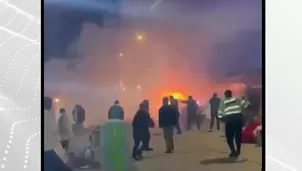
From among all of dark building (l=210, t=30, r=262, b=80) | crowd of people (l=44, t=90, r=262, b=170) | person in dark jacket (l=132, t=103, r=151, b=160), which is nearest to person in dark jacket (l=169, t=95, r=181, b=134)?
crowd of people (l=44, t=90, r=262, b=170)

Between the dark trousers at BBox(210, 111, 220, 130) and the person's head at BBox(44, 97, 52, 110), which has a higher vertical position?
the person's head at BBox(44, 97, 52, 110)

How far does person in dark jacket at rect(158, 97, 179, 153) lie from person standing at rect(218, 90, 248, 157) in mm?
212

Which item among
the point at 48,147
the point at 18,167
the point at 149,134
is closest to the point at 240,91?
the point at 149,134

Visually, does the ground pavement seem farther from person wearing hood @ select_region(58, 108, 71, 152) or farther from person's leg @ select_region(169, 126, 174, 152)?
person wearing hood @ select_region(58, 108, 71, 152)

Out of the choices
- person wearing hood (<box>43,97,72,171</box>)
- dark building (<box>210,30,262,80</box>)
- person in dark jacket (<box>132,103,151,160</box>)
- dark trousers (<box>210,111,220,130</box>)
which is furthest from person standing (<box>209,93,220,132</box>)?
person wearing hood (<box>43,97,72,171</box>)

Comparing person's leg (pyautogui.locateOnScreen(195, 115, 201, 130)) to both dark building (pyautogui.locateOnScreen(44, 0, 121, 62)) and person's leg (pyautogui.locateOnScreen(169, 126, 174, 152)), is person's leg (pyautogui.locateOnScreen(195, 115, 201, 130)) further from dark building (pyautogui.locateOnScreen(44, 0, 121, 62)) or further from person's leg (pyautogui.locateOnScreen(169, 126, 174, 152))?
dark building (pyautogui.locateOnScreen(44, 0, 121, 62))

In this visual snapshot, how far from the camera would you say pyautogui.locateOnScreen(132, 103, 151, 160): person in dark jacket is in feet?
6.77

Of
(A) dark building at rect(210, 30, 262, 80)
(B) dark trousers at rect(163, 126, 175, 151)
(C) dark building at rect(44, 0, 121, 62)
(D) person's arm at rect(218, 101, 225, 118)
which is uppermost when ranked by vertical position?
(C) dark building at rect(44, 0, 121, 62)

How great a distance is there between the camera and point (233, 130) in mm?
2078

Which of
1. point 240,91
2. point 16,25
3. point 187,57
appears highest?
point 16,25

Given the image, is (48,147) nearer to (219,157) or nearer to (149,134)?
(149,134)

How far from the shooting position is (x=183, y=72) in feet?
6.82

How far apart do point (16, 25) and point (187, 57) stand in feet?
2.56

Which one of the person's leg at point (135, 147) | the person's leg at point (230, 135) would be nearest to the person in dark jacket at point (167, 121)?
the person's leg at point (135, 147)
